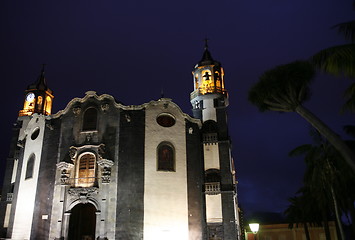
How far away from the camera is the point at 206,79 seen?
111 feet

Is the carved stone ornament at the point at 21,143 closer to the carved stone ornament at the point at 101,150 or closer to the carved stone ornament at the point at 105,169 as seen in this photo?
the carved stone ornament at the point at 101,150

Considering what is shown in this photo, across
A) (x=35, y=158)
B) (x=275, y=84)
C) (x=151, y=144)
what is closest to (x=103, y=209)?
(x=151, y=144)

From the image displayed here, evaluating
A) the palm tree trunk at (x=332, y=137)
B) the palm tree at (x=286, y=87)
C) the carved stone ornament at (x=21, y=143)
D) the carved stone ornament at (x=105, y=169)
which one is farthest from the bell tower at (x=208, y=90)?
the palm tree trunk at (x=332, y=137)

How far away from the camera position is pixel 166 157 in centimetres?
2861

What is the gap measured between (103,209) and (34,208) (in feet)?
21.5

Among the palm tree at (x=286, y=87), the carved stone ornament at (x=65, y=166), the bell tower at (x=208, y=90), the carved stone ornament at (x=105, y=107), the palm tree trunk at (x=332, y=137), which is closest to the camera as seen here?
the palm tree trunk at (x=332, y=137)

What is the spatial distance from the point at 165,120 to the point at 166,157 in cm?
336

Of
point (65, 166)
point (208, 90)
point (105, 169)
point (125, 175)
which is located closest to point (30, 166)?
point (65, 166)

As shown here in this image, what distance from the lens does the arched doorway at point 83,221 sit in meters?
28.1

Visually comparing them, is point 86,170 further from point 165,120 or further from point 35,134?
point 165,120

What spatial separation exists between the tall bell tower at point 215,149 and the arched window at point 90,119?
9.32m

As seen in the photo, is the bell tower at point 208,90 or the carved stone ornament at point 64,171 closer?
the carved stone ornament at point 64,171

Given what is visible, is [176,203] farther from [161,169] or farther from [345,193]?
[345,193]

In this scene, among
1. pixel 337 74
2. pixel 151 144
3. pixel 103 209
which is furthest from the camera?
pixel 151 144
